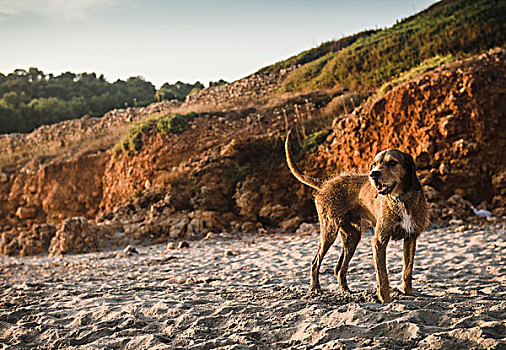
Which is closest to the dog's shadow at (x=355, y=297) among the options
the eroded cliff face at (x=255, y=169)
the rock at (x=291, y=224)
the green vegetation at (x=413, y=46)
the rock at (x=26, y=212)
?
the eroded cliff face at (x=255, y=169)

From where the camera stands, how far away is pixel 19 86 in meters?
40.7

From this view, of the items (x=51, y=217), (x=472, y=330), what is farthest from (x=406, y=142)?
(x=51, y=217)

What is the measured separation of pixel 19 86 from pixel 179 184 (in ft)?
114

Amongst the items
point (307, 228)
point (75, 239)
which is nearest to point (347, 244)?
point (307, 228)

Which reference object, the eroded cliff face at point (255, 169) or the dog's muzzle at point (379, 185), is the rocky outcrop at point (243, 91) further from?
the dog's muzzle at point (379, 185)

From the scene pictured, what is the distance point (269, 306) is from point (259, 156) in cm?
1079

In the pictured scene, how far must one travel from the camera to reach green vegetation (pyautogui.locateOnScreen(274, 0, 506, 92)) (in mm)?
17094

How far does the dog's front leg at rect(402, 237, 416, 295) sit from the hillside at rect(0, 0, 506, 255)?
22.3ft

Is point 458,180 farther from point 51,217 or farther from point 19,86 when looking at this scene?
point 19,86

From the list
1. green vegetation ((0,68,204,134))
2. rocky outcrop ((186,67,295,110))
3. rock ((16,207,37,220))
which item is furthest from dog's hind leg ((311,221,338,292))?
green vegetation ((0,68,204,134))

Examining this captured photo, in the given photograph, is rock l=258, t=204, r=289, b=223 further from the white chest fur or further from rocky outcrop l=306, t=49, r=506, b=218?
the white chest fur

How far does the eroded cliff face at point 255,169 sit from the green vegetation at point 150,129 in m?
→ 0.31

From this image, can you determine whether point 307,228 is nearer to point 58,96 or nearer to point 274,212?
point 274,212

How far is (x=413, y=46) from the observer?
19.6 metres
